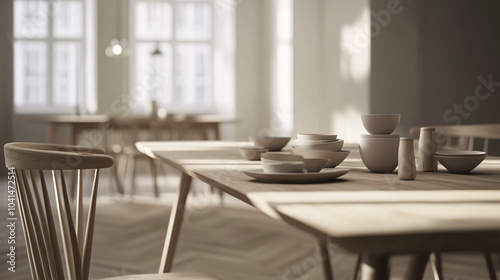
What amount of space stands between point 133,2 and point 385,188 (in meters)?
8.95

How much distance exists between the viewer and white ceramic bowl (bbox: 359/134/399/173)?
1.45 m

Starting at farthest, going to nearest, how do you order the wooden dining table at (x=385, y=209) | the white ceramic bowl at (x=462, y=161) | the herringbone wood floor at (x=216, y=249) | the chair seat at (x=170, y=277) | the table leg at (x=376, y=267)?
the herringbone wood floor at (x=216, y=249), the chair seat at (x=170, y=277), the white ceramic bowl at (x=462, y=161), the table leg at (x=376, y=267), the wooden dining table at (x=385, y=209)

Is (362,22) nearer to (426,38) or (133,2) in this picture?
(426,38)

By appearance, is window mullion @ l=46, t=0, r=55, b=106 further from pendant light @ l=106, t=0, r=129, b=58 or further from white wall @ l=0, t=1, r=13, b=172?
pendant light @ l=106, t=0, r=129, b=58

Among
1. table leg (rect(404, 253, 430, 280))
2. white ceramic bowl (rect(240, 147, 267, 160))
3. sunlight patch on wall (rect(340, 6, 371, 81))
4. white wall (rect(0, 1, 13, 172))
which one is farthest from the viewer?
white wall (rect(0, 1, 13, 172))

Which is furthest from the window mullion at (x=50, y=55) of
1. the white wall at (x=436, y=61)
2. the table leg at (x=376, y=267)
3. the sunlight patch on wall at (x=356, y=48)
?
the table leg at (x=376, y=267)

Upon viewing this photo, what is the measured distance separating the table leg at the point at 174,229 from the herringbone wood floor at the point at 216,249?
0.85 ft

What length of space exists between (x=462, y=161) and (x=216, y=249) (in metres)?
2.46

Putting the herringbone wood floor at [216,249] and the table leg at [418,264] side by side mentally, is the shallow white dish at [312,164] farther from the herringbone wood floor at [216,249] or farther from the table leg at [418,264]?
the herringbone wood floor at [216,249]

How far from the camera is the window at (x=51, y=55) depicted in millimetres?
9102

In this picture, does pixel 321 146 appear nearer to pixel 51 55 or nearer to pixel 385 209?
pixel 385 209

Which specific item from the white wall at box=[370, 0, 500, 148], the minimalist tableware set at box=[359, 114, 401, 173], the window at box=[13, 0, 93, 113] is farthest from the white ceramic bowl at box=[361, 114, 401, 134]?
the window at box=[13, 0, 93, 113]

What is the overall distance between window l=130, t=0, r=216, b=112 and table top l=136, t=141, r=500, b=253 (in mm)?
8273

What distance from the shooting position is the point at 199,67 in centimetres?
986
